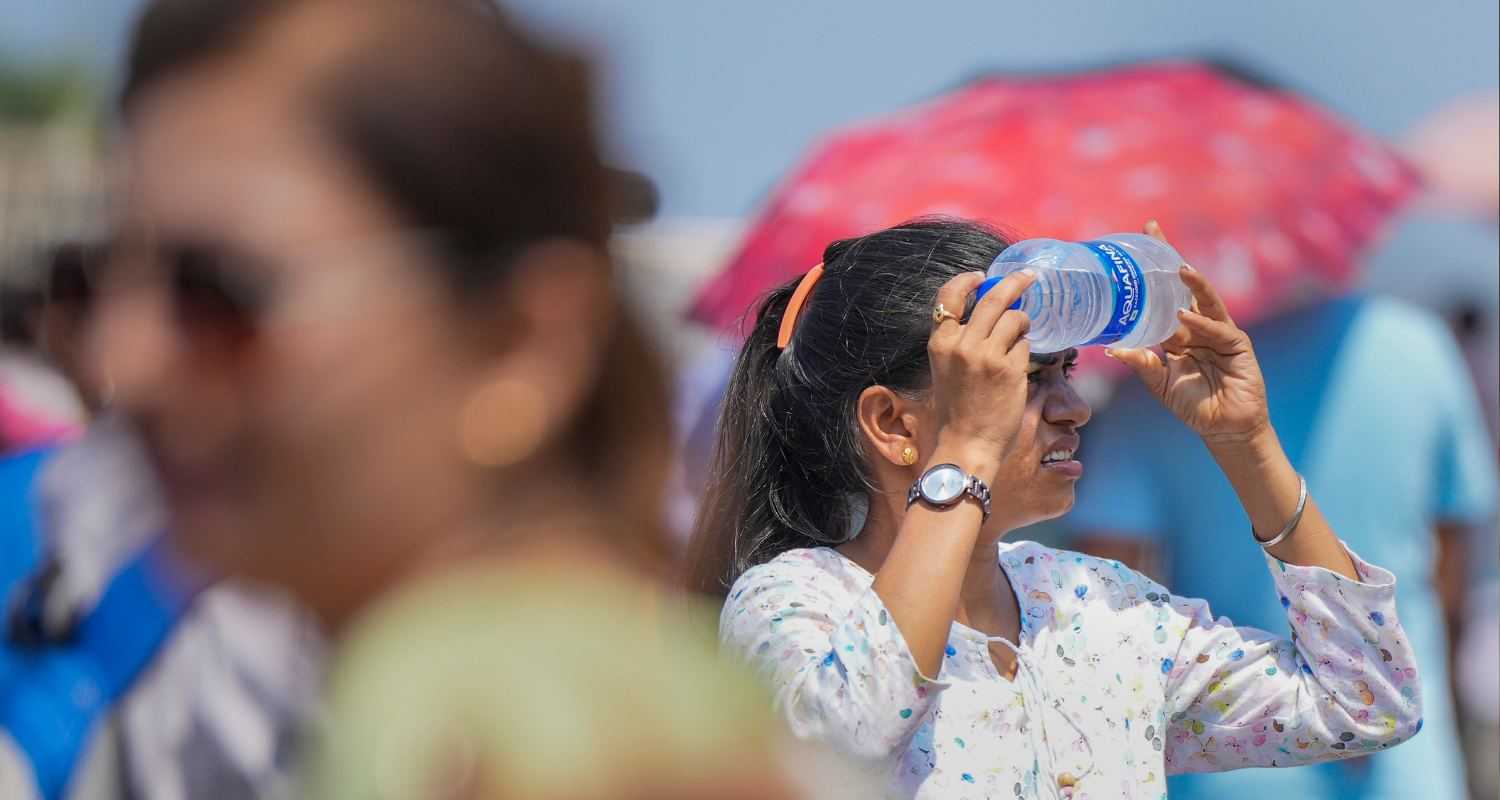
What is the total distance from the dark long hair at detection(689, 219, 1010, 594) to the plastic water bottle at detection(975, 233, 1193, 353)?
0.32 feet

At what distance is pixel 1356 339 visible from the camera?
316cm

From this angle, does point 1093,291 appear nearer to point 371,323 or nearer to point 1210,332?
point 1210,332

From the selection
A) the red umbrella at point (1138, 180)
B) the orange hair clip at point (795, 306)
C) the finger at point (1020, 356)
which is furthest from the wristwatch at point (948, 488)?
the red umbrella at point (1138, 180)

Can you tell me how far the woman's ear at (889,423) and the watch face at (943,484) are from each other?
19 centimetres

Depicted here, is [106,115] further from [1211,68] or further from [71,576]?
[1211,68]

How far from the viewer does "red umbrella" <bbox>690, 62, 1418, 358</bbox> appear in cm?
369

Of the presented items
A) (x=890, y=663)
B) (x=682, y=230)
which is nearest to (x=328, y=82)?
(x=890, y=663)

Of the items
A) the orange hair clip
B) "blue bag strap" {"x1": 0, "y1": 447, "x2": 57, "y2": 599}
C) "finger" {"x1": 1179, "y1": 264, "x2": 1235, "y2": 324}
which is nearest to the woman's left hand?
"finger" {"x1": 1179, "y1": 264, "x2": 1235, "y2": 324}

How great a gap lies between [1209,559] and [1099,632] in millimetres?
1199

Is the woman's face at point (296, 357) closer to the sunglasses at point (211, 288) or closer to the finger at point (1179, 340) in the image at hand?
A: the sunglasses at point (211, 288)

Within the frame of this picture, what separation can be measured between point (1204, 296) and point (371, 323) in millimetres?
1376

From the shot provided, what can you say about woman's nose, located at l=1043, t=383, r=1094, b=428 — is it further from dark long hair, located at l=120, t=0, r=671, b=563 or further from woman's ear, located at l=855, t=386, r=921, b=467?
dark long hair, located at l=120, t=0, r=671, b=563

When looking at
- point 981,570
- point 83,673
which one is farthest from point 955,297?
point 83,673

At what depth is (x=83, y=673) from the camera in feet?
7.40
